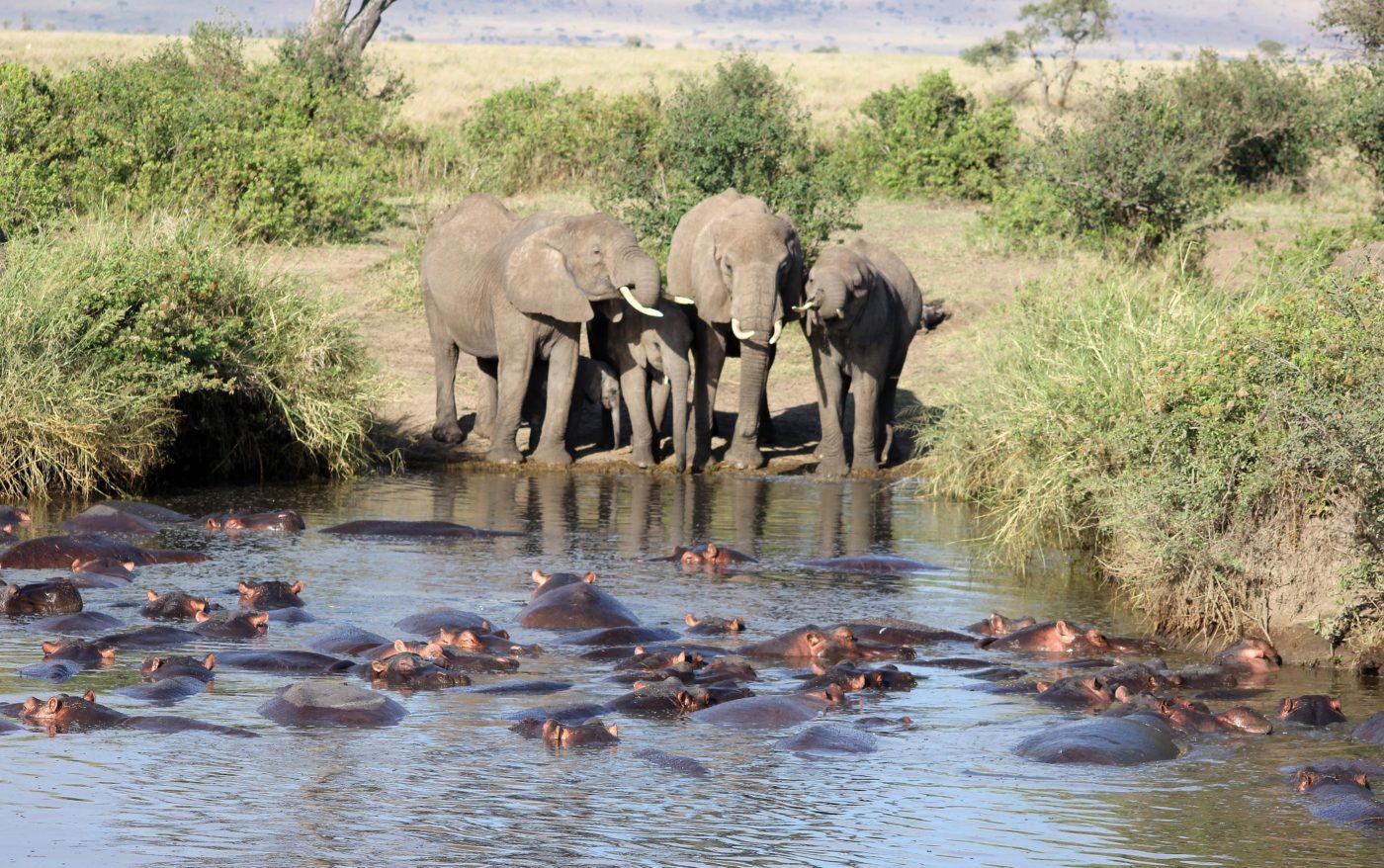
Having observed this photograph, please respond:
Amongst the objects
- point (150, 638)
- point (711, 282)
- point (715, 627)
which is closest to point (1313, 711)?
point (715, 627)

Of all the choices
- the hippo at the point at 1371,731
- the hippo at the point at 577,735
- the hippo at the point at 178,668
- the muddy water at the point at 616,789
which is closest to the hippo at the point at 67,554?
the muddy water at the point at 616,789

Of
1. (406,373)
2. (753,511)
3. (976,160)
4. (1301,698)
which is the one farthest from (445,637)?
(976,160)

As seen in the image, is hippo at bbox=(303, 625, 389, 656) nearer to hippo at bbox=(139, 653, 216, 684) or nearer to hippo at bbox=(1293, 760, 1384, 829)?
hippo at bbox=(139, 653, 216, 684)

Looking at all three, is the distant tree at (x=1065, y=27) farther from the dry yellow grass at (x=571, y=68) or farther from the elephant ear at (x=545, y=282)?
the elephant ear at (x=545, y=282)

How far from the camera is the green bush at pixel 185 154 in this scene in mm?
22609

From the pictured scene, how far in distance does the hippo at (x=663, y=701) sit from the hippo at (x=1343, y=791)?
112 inches

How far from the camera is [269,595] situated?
38.1ft

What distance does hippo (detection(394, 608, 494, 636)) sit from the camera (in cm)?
1088

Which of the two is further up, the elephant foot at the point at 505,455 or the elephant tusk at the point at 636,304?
the elephant tusk at the point at 636,304

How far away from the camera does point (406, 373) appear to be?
20547 mm

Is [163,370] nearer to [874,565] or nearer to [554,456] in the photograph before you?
[554,456]

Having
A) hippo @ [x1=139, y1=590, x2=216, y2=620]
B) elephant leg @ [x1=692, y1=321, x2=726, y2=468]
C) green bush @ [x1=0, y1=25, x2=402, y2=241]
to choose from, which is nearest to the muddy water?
hippo @ [x1=139, y1=590, x2=216, y2=620]

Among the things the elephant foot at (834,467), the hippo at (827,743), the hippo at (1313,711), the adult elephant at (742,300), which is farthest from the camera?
the elephant foot at (834,467)

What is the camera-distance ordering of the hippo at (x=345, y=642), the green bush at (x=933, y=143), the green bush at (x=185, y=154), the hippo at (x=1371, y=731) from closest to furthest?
the hippo at (x=1371, y=731) < the hippo at (x=345, y=642) < the green bush at (x=185, y=154) < the green bush at (x=933, y=143)
